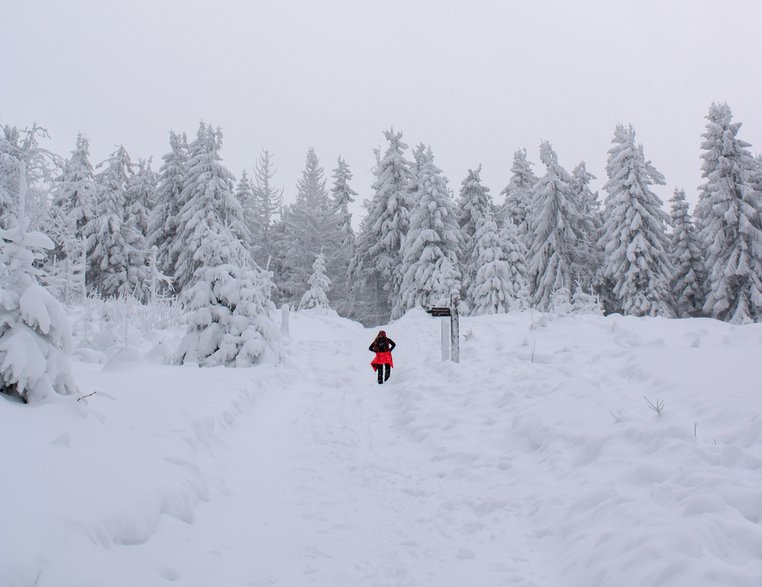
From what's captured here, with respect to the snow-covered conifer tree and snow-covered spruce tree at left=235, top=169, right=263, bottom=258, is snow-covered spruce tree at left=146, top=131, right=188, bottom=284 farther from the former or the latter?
the snow-covered conifer tree

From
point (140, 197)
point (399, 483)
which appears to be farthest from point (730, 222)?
point (140, 197)

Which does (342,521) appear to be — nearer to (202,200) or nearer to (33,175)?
(33,175)

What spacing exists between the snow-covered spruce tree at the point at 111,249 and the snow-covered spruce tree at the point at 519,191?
2621cm

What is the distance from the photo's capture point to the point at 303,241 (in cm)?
4500

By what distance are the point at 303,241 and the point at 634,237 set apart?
26626 millimetres

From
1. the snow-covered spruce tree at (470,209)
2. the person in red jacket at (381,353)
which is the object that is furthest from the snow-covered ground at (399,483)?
the snow-covered spruce tree at (470,209)

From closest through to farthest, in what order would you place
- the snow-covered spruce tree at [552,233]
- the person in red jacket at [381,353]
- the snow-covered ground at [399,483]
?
1. the snow-covered ground at [399,483]
2. the person in red jacket at [381,353]
3. the snow-covered spruce tree at [552,233]

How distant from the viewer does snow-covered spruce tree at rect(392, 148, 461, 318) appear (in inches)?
1192

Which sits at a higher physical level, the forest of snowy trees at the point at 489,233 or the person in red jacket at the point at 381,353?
the forest of snowy trees at the point at 489,233

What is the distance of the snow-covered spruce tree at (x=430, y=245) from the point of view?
1192 inches

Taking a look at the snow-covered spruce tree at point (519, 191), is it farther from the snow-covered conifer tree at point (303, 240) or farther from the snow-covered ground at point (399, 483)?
the snow-covered ground at point (399, 483)

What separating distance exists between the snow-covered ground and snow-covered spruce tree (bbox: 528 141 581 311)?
2423cm

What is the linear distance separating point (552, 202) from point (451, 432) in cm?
2909

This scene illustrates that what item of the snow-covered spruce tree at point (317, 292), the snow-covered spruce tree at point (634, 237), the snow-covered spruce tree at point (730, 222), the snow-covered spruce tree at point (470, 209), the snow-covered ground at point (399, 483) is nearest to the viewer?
the snow-covered ground at point (399, 483)
